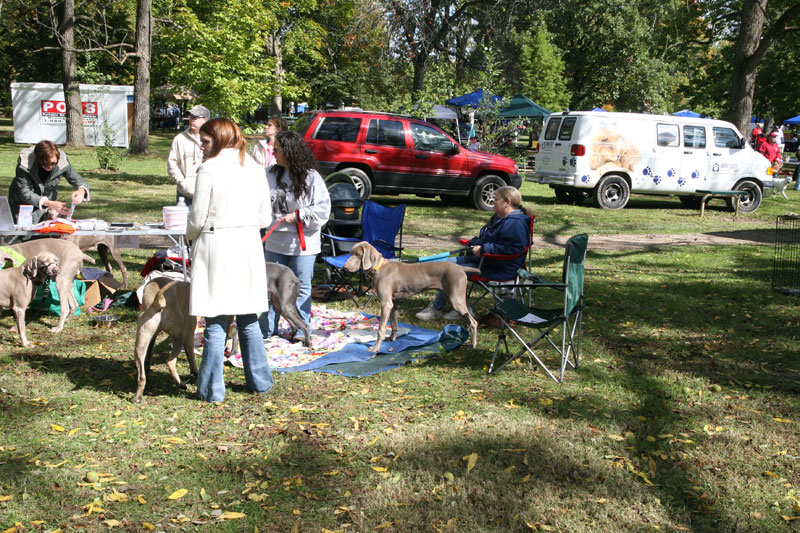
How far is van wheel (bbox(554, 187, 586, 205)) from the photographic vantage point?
16375mm

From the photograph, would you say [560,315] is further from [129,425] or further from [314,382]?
[129,425]

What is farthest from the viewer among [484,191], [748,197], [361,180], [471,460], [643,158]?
[748,197]

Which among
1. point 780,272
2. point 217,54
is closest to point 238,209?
point 780,272

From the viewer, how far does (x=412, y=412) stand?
4508 mm

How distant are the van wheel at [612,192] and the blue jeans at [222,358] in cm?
1229

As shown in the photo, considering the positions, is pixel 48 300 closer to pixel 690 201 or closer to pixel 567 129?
pixel 567 129

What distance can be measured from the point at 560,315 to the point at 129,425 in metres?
3.07

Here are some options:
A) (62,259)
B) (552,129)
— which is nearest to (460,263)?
(62,259)

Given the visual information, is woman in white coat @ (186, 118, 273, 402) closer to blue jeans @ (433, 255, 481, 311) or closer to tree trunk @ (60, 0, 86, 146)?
blue jeans @ (433, 255, 481, 311)

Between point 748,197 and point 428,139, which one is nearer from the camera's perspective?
point 428,139

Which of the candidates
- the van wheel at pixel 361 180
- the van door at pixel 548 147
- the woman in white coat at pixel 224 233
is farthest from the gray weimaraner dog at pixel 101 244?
the van door at pixel 548 147

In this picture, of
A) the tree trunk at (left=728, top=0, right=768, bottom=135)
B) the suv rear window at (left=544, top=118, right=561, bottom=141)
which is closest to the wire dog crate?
the suv rear window at (left=544, top=118, right=561, bottom=141)

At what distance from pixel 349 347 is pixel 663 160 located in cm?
1211

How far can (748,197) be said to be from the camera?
16500mm
